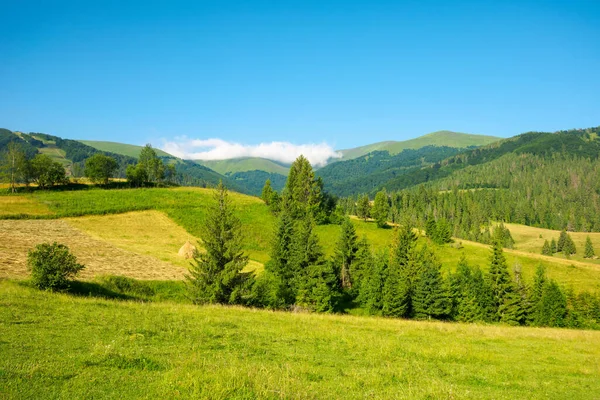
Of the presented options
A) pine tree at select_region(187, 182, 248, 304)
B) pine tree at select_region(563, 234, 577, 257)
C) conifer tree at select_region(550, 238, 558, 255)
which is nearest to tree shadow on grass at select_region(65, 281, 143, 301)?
pine tree at select_region(187, 182, 248, 304)

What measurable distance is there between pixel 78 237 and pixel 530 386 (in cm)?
7075

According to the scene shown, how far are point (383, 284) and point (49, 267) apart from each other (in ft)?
149

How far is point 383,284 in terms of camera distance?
56094 millimetres

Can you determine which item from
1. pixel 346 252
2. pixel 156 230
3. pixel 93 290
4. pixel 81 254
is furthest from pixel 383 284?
pixel 156 230

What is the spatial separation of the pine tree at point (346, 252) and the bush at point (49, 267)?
154 feet

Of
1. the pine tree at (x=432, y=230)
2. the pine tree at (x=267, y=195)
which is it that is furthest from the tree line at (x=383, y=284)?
the pine tree at (x=267, y=195)

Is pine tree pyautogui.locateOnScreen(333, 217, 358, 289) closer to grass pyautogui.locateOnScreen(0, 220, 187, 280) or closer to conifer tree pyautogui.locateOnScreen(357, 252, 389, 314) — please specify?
conifer tree pyautogui.locateOnScreen(357, 252, 389, 314)

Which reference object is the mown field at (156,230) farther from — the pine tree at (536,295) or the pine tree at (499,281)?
the pine tree at (499,281)

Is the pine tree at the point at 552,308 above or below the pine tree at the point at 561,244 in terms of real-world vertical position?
below

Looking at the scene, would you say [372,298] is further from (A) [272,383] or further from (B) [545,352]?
(A) [272,383]

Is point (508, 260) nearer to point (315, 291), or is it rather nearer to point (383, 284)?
point (383, 284)

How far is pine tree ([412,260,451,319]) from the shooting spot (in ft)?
180

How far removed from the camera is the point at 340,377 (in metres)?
12.9

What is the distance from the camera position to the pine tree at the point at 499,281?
6138cm
